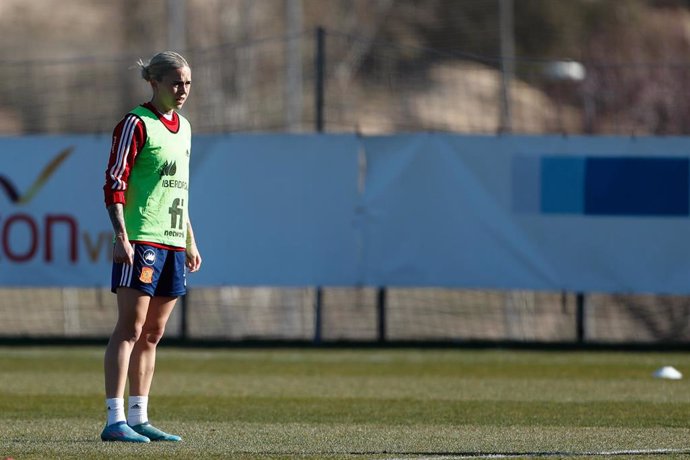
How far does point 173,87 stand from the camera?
8172 millimetres

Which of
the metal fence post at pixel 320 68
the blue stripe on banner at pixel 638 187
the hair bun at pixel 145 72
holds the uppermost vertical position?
the metal fence post at pixel 320 68

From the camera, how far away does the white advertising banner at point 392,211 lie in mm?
15867

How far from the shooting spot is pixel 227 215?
16.3m

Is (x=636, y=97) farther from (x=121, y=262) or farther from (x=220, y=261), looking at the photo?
(x=121, y=262)

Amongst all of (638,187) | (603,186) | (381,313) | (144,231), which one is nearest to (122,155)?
(144,231)

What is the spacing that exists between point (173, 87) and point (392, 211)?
8.11m

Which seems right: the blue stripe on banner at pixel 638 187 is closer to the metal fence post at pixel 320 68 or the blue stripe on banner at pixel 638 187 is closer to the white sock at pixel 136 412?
the metal fence post at pixel 320 68

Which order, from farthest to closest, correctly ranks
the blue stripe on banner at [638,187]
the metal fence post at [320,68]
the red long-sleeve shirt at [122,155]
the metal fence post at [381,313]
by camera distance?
the metal fence post at [381,313] < the metal fence post at [320,68] < the blue stripe on banner at [638,187] < the red long-sleeve shirt at [122,155]

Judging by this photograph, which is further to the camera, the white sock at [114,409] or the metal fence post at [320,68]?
the metal fence post at [320,68]

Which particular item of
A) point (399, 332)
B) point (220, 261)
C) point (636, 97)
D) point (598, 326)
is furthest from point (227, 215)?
point (636, 97)

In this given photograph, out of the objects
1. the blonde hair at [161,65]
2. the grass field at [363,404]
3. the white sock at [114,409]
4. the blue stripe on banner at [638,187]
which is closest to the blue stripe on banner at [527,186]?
the blue stripe on banner at [638,187]

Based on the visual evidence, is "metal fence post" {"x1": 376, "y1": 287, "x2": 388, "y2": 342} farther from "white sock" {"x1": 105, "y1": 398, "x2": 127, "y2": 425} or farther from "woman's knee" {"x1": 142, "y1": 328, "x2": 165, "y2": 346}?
"white sock" {"x1": 105, "y1": 398, "x2": 127, "y2": 425}

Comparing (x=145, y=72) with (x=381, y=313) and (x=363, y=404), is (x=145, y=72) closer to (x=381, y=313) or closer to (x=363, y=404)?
(x=363, y=404)

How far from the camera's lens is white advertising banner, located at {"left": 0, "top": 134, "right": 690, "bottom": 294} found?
52.1 feet
